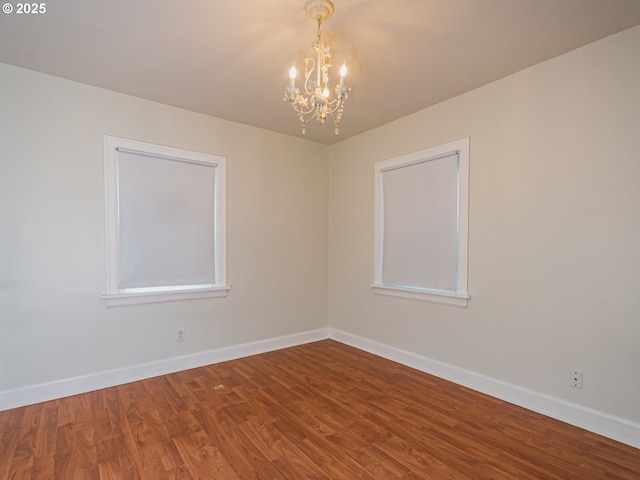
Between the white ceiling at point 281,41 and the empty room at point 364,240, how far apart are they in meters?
0.02

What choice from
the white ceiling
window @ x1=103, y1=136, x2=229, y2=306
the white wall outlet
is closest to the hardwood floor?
the white wall outlet

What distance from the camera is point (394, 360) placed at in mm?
3641

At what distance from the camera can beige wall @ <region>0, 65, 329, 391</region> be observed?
2.62 meters

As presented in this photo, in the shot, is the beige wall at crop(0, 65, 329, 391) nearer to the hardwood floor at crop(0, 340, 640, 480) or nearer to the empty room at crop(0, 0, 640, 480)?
the empty room at crop(0, 0, 640, 480)

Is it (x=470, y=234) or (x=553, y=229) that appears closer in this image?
(x=553, y=229)

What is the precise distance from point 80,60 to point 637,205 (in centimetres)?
407

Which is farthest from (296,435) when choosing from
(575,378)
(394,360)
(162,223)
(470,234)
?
(162,223)

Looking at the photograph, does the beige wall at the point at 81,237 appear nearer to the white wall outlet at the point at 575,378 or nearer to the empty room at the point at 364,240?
the empty room at the point at 364,240

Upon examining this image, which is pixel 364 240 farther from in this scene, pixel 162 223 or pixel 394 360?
pixel 162 223

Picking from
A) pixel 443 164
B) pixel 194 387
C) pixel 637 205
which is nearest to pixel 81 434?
pixel 194 387

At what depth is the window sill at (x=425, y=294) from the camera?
3.05 meters

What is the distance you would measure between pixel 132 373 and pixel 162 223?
1452 millimetres

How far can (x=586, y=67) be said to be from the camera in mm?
2330

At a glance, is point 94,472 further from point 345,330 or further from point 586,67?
point 586,67
